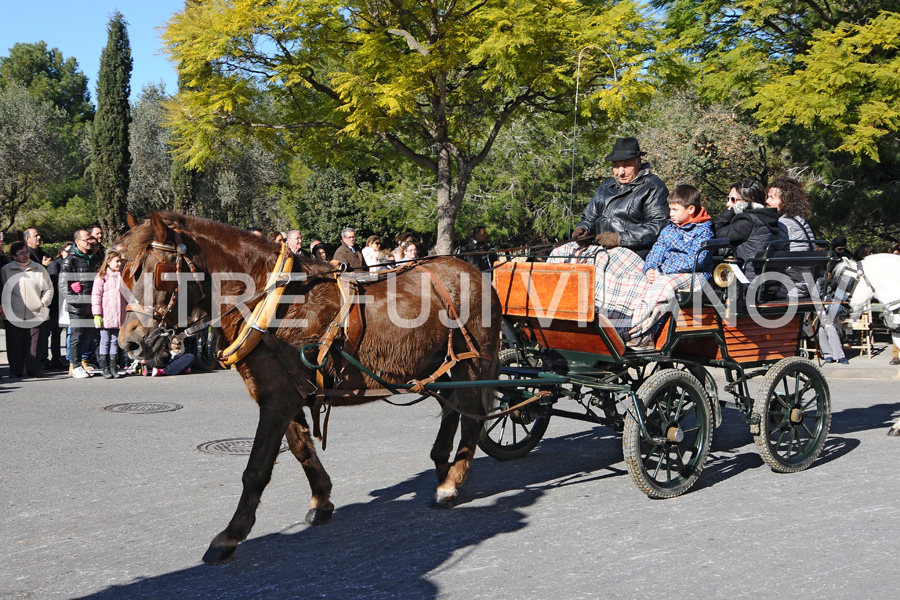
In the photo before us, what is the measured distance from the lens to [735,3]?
1669 centimetres

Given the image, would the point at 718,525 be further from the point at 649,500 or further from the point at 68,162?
the point at 68,162

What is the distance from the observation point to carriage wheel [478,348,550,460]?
5.91 metres

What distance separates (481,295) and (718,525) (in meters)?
2.08

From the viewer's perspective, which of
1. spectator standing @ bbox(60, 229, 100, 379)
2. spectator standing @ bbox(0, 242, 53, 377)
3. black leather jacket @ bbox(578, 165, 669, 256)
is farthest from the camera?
spectator standing @ bbox(60, 229, 100, 379)

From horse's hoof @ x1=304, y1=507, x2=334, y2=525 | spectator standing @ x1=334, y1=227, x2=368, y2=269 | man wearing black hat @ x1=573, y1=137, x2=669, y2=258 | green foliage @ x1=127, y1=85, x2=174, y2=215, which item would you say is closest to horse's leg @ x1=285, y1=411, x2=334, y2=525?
horse's hoof @ x1=304, y1=507, x2=334, y2=525

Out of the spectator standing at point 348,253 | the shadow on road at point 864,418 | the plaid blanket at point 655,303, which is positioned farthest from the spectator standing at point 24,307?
the shadow on road at point 864,418

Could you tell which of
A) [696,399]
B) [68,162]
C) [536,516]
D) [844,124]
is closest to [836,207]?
[844,124]

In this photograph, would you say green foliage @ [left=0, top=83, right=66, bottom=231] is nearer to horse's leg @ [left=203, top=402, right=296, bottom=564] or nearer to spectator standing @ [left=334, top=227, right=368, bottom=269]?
spectator standing @ [left=334, top=227, right=368, bottom=269]

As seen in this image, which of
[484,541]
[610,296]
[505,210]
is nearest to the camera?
[484,541]

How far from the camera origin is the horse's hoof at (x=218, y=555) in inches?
161

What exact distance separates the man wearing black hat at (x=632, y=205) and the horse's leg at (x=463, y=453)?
1.52 metres

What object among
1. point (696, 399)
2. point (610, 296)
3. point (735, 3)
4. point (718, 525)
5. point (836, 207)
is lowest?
point (718, 525)

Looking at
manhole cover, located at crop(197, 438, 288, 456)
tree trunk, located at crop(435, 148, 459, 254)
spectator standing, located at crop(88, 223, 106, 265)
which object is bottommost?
manhole cover, located at crop(197, 438, 288, 456)

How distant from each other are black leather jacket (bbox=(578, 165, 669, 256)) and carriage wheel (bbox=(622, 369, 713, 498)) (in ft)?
3.67
